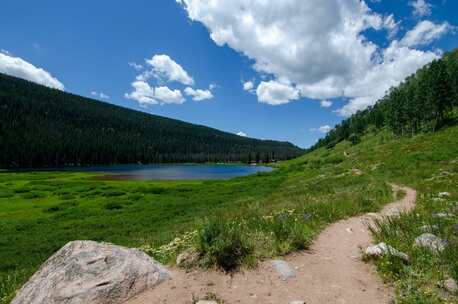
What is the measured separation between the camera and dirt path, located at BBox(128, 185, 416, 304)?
5871 mm

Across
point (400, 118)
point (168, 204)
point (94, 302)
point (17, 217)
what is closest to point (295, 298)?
point (94, 302)

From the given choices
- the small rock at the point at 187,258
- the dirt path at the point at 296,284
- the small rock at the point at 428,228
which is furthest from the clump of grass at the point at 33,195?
the small rock at the point at 428,228

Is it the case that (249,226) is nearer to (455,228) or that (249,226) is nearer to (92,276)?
(92,276)

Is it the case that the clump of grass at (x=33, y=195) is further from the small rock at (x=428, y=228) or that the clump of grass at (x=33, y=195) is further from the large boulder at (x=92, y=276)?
the small rock at (x=428, y=228)

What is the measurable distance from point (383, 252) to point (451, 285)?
1.78 m

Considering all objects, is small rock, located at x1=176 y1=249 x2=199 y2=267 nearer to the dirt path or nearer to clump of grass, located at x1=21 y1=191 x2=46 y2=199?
the dirt path

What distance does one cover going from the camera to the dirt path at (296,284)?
5.87 meters

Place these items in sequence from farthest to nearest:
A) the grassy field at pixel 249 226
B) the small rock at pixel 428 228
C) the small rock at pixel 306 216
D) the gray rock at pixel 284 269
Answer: the small rock at pixel 306 216 → the small rock at pixel 428 228 → the gray rock at pixel 284 269 → the grassy field at pixel 249 226

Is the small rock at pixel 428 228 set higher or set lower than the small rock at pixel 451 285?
higher

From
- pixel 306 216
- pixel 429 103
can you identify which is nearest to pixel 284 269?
pixel 306 216

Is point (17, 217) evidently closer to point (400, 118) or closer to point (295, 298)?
point (295, 298)

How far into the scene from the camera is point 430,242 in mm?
7301

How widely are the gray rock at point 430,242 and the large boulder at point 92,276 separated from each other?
6.85 m

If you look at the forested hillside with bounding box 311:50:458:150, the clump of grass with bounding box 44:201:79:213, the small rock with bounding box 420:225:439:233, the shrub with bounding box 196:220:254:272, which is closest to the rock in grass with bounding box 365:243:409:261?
the small rock with bounding box 420:225:439:233
